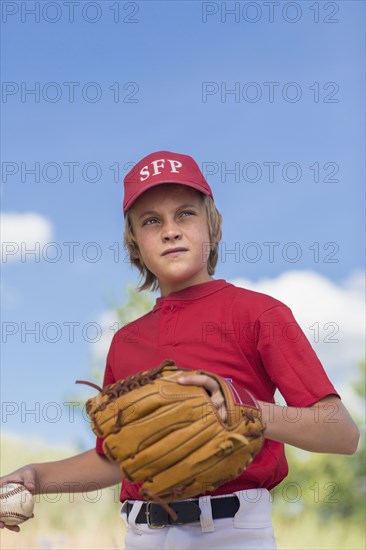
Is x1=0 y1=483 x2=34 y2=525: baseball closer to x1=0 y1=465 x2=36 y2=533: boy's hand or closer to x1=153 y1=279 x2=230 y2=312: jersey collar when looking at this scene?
x1=0 y1=465 x2=36 y2=533: boy's hand

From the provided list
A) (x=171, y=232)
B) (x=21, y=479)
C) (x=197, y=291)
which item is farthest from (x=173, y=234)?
(x=21, y=479)

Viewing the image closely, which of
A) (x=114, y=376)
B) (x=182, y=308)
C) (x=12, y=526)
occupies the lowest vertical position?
(x=12, y=526)

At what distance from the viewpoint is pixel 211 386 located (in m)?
2.38

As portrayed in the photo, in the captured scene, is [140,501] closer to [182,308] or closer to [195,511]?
[195,511]

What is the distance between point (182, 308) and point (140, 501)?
2.51 feet

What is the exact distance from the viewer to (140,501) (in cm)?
278

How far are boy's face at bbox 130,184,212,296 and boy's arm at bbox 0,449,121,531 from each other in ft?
2.59

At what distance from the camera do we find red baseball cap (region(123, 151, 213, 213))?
2990 mm

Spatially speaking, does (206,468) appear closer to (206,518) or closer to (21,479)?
(206,518)

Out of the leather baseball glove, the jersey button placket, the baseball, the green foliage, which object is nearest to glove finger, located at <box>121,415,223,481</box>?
the leather baseball glove

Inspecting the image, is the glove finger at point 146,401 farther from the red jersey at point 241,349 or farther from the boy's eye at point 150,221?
the boy's eye at point 150,221

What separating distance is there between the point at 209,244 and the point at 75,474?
1.13 meters

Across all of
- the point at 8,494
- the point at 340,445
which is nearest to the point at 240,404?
the point at 340,445

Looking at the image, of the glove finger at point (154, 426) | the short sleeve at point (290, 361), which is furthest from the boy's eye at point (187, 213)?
the glove finger at point (154, 426)
